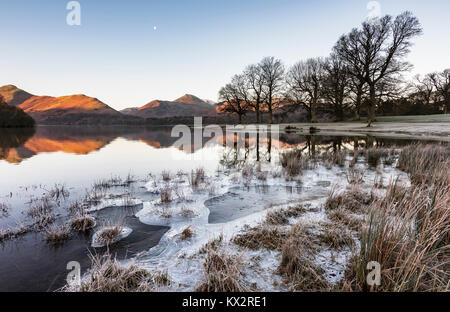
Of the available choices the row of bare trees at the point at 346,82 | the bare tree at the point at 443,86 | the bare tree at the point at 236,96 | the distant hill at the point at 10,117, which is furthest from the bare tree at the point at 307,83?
the distant hill at the point at 10,117

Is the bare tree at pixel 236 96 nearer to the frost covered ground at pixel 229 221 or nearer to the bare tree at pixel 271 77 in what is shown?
the bare tree at pixel 271 77

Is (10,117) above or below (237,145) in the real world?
above

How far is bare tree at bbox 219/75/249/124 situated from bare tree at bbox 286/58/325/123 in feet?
36.4

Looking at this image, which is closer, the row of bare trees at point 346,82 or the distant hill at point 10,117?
the row of bare trees at point 346,82

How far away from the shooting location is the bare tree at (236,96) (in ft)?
165

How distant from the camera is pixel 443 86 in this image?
52500 millimetres

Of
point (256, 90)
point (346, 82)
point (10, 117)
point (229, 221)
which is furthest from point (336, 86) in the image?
point (10, 117)

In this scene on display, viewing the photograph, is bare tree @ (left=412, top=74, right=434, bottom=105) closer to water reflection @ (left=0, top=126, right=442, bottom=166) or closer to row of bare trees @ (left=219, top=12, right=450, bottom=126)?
row of bare trees @ (left=219, top=12, right=450, bottom=126)

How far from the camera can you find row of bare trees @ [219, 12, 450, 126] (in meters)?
28.3

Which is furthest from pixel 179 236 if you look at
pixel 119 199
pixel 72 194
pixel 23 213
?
pixel 72 194

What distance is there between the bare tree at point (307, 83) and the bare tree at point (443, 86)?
3300 centimetres

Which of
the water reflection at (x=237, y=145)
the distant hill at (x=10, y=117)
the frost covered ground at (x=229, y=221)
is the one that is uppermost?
the distant hill at (x=10, y=117)

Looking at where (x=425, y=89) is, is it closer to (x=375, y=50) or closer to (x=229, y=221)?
Answer: (x=375, y=50)

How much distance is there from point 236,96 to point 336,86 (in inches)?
890
